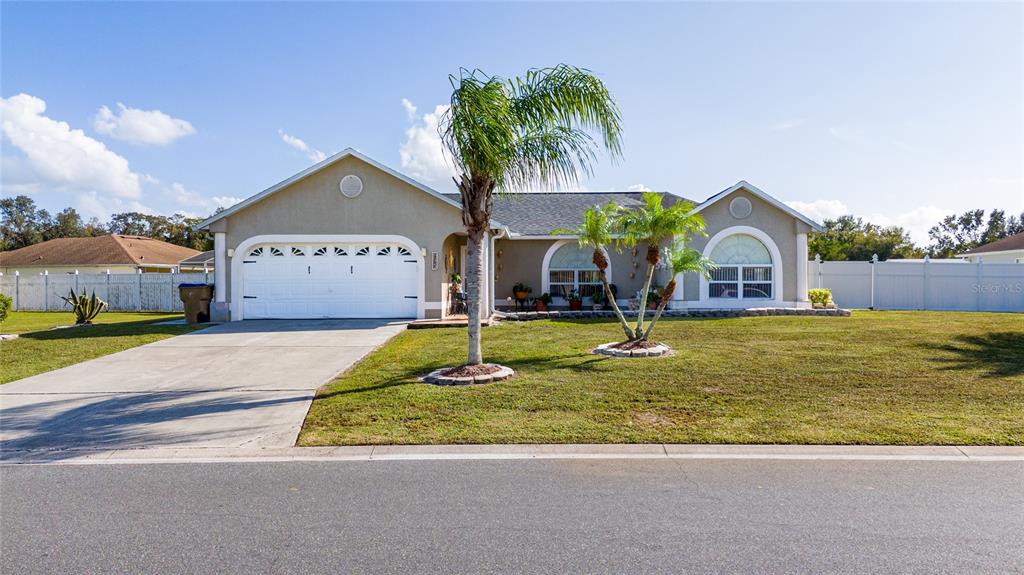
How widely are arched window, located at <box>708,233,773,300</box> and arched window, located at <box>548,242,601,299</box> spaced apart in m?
3.92

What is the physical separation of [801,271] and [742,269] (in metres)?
1.82

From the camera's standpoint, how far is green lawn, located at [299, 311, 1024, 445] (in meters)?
6.27

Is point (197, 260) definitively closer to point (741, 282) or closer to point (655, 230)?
point (741, 282)

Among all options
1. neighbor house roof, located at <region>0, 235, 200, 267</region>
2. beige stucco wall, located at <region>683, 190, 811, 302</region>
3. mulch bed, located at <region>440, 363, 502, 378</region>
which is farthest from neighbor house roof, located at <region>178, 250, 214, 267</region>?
mulch bed, located at <region>440, 363, 502, 378</region>

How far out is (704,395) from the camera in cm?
777

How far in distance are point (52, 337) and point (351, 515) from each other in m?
13.9

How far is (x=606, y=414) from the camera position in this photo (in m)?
6.96

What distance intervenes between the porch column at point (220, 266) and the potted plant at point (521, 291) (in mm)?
8673

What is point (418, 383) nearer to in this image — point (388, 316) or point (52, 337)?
point (388, 316)

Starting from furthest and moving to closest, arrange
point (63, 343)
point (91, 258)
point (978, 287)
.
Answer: point (91, 258) < point (978, 287) < point (63, 343)

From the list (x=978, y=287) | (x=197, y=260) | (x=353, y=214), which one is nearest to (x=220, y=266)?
(x=353, y=214)

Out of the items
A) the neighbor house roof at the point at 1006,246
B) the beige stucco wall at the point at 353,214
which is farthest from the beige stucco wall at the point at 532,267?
the neighbor house roof at the point at 1006,246

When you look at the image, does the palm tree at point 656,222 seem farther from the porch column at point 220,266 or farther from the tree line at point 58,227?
the tree line at point 58,227

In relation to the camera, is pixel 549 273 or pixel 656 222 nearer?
pixel 656 222
